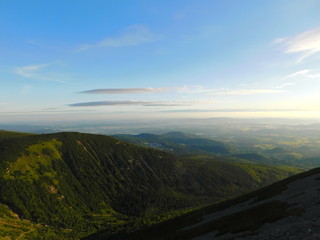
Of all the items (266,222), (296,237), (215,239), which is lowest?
(215,239)

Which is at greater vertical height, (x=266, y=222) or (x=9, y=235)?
(x=266, y=222)

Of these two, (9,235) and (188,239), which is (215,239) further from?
(9,235)

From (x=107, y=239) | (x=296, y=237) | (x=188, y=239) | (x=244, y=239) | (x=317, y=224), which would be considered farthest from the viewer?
(x=107, y=239)

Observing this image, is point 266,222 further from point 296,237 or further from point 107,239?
point 107,239

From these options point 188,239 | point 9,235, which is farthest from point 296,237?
point 9,235

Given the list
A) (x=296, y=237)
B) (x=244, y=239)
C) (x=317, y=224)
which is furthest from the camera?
(x=244, y=239)

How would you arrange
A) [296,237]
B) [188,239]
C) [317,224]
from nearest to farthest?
1. [296,237]
2. [317,224]
3. [188,239]

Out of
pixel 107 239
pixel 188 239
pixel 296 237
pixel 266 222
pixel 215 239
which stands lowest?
pixel 107 239

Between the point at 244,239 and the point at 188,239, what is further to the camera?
the point at 188,239

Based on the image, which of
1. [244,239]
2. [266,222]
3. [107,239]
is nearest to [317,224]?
[244,239]
